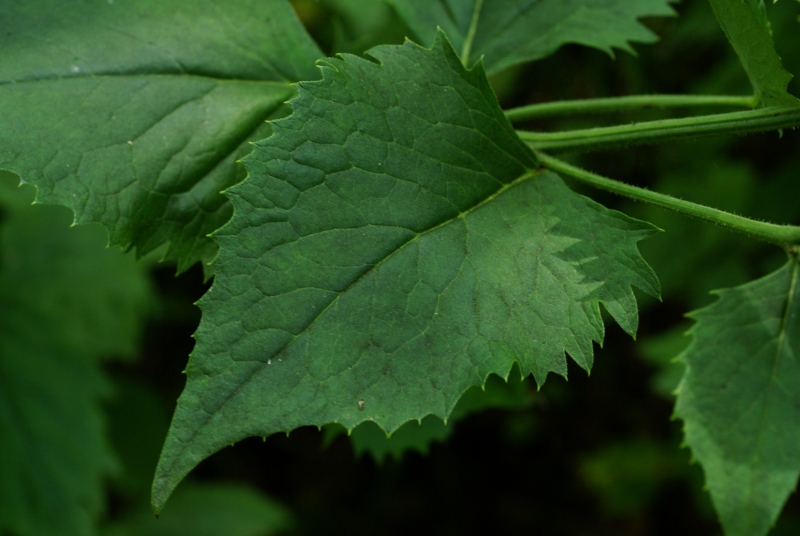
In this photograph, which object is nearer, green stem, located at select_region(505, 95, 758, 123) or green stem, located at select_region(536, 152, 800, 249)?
green stem, located at select_region(536, 152, 800, 249)

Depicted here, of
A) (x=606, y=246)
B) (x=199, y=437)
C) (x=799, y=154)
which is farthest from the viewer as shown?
(x=799, y=154)

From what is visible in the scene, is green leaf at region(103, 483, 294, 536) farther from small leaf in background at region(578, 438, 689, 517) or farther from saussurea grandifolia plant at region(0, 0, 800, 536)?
saussurea grandifolia plant at region(0, 0, 800, 536)

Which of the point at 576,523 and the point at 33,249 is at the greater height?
the point at 33,249

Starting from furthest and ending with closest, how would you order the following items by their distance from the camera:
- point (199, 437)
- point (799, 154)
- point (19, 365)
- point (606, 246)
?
point (799, 154) < point (19, 365) < point (606, 246) < point (199, 437)

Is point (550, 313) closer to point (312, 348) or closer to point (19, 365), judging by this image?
point (312, 348)

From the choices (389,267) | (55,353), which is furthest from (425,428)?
(55,353)

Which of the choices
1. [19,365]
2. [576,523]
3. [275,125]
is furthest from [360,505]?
[275,125]

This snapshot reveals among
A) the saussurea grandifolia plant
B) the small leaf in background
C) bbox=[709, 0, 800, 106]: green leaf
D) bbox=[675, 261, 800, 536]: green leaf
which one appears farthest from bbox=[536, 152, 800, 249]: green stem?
the small leaf in background

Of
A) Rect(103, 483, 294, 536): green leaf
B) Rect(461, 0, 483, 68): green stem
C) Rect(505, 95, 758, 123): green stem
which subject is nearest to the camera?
Rect(505, 95, 758, 123): green stem
